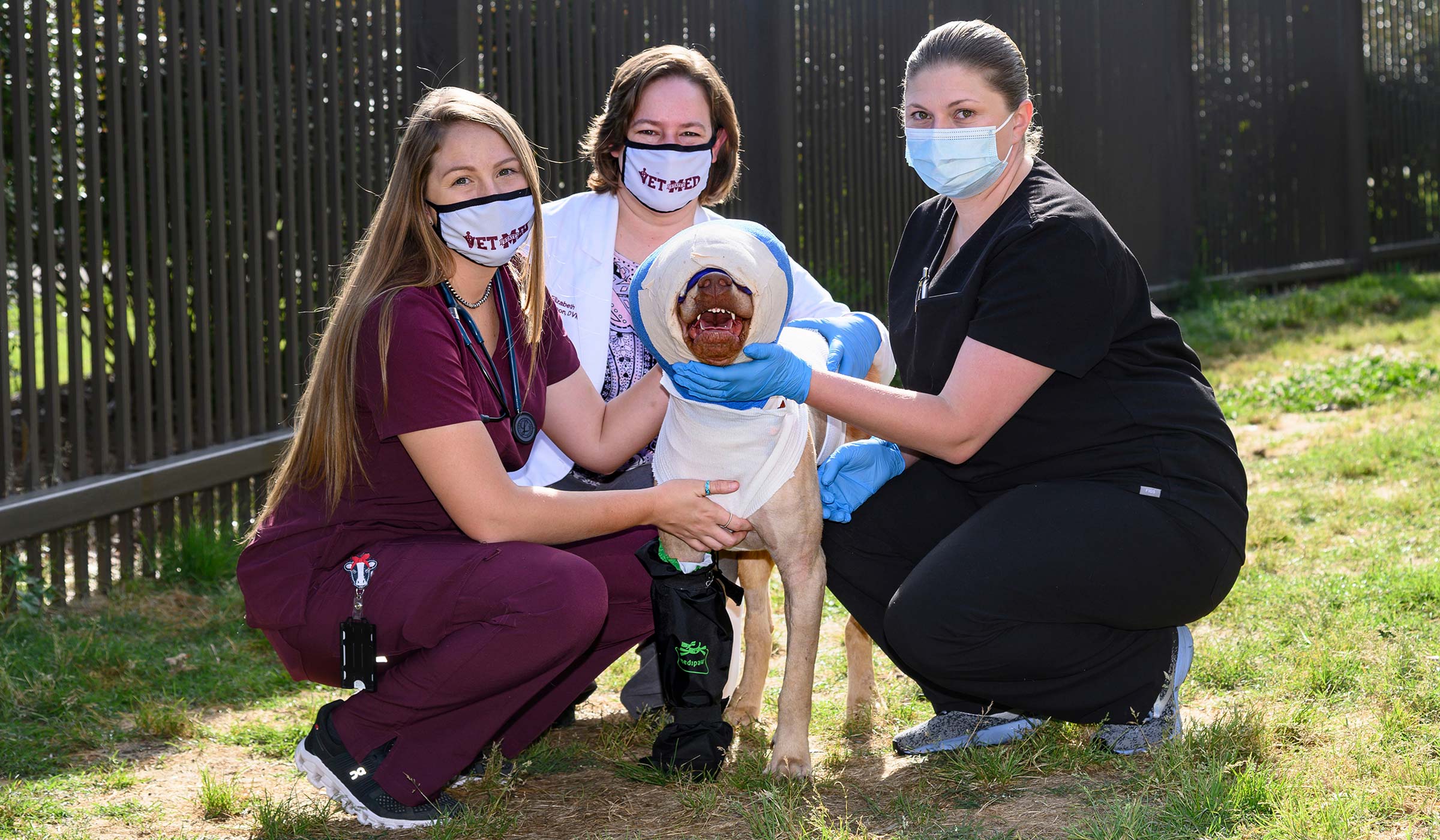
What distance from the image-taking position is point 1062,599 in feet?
10.1

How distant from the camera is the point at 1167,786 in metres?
2.83

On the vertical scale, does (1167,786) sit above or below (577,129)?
below

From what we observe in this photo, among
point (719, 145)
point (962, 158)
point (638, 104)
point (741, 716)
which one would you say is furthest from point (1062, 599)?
point (638, 104)

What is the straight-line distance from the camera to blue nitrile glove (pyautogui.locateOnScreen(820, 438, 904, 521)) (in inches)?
137

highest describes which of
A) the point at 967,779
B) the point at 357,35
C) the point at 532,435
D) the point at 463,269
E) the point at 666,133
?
the point at 357,35

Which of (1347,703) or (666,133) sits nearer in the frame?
(1347,703)

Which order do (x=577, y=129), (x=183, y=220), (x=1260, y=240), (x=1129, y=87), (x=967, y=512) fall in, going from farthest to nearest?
(x=1260, y=240), (x=1129, y=87), (x=577, y=129), (x=183, y=220), (x=967, y=512)

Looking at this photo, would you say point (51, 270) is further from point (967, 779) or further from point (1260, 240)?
point (1260, 240)

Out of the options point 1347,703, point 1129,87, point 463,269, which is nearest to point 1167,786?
point 1347,703

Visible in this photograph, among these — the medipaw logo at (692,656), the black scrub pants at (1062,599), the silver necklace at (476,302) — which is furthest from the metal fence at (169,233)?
the black scrub pants at (1062,599)

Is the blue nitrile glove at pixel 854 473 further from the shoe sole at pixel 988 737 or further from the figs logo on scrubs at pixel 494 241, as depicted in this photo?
the figs logo on scrubs at pixel 494 241

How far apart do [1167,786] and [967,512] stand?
2.96 ft

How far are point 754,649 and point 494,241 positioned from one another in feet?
4.19

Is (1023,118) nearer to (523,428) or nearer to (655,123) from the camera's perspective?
(655,123)
